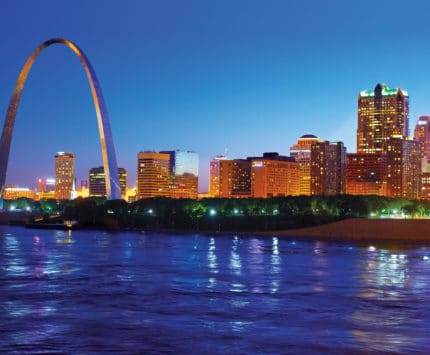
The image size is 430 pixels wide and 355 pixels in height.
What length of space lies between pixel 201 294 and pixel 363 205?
78.3m

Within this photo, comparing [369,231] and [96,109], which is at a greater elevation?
[96,109]

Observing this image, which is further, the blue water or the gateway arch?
the gateway arch

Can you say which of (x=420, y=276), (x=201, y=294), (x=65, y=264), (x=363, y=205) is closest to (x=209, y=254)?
(x=65, y=264)

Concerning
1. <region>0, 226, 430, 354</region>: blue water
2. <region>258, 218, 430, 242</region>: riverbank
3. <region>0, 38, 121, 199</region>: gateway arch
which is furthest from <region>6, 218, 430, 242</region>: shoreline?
<region>0, 226, 430, 354</region>: blue water

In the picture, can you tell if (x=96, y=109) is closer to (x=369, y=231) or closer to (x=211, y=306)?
(x=369, y=231)

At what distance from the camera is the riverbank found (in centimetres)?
8631

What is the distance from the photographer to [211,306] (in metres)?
26.2

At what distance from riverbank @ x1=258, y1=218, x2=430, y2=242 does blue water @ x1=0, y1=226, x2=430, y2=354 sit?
4055 centimetres

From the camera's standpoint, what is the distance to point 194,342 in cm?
1967

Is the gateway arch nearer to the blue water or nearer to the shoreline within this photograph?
the shoreline

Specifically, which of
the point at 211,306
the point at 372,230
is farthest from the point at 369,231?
the point at 211,306

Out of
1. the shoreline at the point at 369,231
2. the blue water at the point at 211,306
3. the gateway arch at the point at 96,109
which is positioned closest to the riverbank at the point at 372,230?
the shoreline at the point at 369,231

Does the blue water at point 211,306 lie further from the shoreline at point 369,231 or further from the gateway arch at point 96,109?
the gateway arch at point 96,109

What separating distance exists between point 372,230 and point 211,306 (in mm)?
66800
